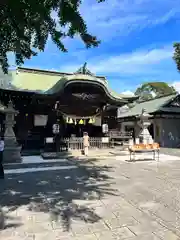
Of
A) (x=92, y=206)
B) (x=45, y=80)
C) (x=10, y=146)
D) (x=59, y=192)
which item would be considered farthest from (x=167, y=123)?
(x=92, y=206)

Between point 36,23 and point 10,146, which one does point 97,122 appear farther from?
point 36,23

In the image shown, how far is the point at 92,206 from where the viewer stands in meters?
5.38

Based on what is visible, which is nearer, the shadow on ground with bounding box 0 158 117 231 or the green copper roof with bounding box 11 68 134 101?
the shadow on ground with bounding box 0 158 117 231

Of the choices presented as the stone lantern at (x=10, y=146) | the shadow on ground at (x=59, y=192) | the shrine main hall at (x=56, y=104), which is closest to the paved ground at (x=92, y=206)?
the shadow on ground at (x=59, y=192)

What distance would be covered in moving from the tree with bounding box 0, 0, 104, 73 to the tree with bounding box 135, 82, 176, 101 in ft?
150

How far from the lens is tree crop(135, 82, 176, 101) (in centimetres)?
5094

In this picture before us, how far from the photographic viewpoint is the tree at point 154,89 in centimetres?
5094

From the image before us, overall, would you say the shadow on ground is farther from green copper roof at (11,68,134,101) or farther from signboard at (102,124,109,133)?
signboard at (102,124,109,133)

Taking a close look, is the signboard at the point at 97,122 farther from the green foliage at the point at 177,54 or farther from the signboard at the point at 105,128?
the green foliage at the point at 177,54

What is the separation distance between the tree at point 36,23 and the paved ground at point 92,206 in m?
3.79

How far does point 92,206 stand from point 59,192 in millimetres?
1564

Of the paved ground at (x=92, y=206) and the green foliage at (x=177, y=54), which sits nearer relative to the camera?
the paved ground at (x=92, y=206)

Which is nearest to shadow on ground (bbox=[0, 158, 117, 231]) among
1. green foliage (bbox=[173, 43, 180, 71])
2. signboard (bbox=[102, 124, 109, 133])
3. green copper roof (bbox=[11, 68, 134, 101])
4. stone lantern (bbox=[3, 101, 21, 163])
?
stone lantern (bbox=[3, 101, 21, 163])

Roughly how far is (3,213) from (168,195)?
4.29 m
